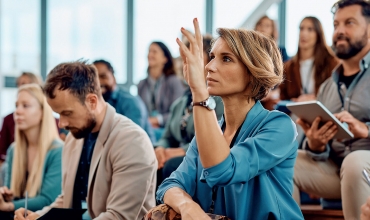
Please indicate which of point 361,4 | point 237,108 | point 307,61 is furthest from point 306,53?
point 237,108

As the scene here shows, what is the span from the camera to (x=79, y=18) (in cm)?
678

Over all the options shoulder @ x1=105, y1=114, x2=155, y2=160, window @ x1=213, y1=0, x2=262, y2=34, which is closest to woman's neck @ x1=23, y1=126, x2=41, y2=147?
shoulder @ x1=105, y1=114, x2=155, y2=160

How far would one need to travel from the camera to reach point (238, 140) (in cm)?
170

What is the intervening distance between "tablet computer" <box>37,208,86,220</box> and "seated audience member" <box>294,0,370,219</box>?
107 cm

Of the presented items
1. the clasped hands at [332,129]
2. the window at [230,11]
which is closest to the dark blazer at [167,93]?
the clasped hands at [332,129]

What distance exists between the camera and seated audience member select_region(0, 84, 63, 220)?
3074 mm

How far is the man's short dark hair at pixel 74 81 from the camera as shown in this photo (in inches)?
93.4

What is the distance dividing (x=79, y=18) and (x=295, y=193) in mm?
4713

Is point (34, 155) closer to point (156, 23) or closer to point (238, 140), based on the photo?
point (238, 140)

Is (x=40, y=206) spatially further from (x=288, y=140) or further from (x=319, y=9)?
(x=319, y=9)

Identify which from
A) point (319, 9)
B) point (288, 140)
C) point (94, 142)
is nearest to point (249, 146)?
point (288, 140)

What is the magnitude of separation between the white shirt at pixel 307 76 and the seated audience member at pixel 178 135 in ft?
2.30

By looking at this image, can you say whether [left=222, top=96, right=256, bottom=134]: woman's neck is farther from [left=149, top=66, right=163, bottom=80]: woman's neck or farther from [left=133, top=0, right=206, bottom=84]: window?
[left=133, top=0, right=206, bottom=84]: window

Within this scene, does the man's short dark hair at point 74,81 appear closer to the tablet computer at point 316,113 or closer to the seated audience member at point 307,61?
the tablet computer at point 316,113
